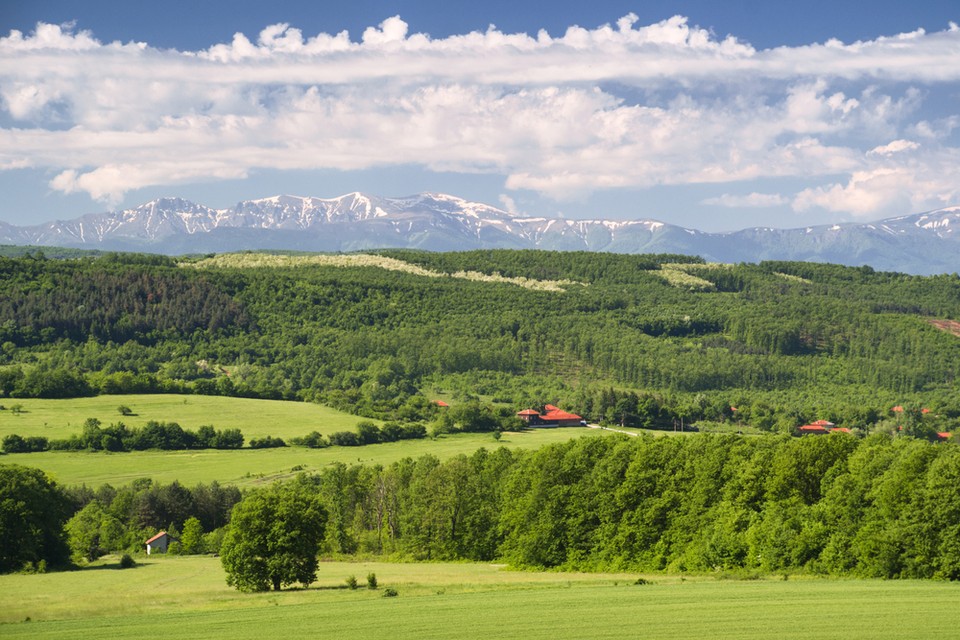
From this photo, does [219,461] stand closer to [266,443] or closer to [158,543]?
[266,443]

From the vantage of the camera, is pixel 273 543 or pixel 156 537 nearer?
pixel 273 543

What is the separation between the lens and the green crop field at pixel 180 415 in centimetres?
14600

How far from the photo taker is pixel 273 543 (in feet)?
226

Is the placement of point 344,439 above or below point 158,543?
above

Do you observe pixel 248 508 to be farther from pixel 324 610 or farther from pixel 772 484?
pixel 772 484

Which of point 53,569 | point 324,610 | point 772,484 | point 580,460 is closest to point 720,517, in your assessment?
point 772,484

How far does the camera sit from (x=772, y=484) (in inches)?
2872

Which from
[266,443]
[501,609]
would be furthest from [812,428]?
[501,609]

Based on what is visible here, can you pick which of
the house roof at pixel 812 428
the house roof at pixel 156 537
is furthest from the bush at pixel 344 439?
the house roof at pixel 812 428

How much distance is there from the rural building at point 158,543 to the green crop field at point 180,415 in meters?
44.2

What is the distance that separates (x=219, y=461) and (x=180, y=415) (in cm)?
2795

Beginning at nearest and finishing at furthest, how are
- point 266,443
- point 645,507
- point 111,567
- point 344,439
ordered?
point 645,507, point 111,567, point 266,443, point 344,439

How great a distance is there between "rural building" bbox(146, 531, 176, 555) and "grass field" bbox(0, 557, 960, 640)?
30281 mm

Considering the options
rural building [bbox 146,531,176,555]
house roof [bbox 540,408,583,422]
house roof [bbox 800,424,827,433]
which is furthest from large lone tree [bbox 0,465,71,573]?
house roof [bbox 800,424,827,433]
